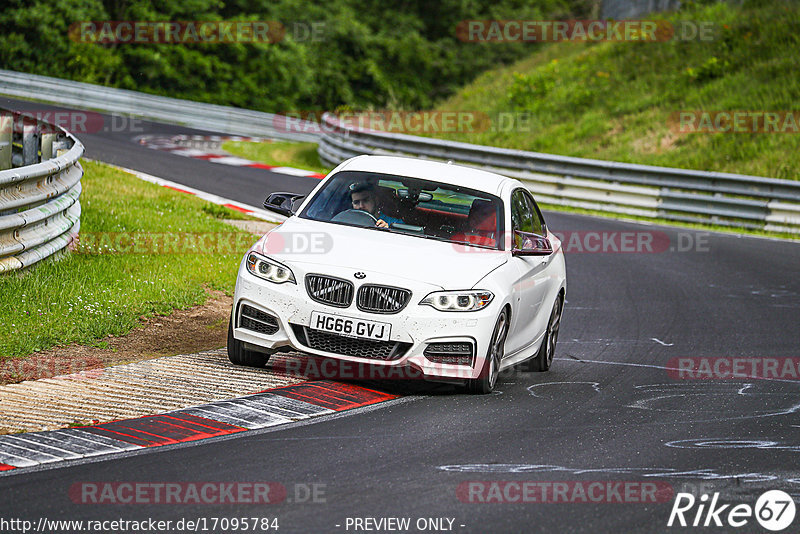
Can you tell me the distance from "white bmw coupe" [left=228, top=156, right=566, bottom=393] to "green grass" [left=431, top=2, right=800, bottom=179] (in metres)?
17.5

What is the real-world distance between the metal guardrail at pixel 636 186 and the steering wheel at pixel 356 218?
14034 millimetres

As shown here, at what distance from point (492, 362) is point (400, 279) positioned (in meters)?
0.93

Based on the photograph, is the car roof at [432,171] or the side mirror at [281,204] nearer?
the side mirror at [281,204]

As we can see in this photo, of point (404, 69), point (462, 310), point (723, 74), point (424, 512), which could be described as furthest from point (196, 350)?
point (404, 69)

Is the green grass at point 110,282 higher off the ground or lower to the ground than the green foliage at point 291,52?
lower

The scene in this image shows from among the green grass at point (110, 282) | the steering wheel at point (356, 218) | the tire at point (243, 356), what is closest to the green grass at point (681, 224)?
the green grass at point (110, 282)

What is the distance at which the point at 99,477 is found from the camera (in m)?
5.53

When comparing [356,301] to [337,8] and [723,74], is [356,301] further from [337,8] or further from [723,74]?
[337,8]

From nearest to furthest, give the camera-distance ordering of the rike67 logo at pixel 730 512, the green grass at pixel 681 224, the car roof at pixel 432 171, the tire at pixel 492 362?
the rike67 logo at pixel 730 512 < the tire at pixel 492 362 < the car roof at pixel 432 171 < the green grass at pixel 681 224

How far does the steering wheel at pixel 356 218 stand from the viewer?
873 centimetres

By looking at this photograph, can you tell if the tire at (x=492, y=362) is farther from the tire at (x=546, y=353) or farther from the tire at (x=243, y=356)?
the tire at (x=243, y=356)

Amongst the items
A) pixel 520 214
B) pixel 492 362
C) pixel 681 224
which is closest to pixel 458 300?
pixel 492 362

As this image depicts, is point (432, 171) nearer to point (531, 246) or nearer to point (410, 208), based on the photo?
point (410, 208)

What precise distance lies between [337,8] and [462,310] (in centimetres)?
4628
